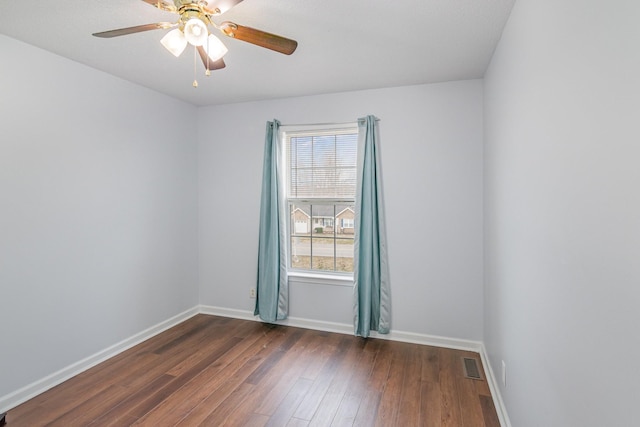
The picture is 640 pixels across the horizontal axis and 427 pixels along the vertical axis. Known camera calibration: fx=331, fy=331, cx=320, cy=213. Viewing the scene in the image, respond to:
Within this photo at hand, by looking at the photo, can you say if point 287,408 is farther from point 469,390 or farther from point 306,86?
point 306,86

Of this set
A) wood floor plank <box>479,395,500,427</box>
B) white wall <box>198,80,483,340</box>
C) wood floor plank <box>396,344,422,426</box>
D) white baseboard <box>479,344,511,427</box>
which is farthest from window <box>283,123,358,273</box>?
wood floor plank <box>479,395,500,427</box>

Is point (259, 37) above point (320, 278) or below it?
above

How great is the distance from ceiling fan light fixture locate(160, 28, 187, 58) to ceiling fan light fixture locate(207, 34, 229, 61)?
0.13 m

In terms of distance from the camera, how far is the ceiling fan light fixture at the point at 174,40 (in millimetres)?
1716

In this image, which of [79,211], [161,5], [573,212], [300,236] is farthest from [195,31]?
[300,236]

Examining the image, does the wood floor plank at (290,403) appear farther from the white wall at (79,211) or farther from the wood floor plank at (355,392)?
the white wall at (79,211)

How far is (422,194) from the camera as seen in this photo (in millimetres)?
3182

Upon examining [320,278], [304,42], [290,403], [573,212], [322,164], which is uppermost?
[304,42]

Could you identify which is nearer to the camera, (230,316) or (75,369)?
(75,369)

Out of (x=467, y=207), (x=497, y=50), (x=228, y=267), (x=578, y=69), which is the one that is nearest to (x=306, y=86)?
(x=497, y=50)

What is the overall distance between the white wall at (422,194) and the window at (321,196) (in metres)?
0.21

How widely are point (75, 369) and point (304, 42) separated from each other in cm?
307

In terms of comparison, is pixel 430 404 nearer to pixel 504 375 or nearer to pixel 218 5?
pixel 504 375

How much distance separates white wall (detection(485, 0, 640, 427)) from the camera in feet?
2.54
